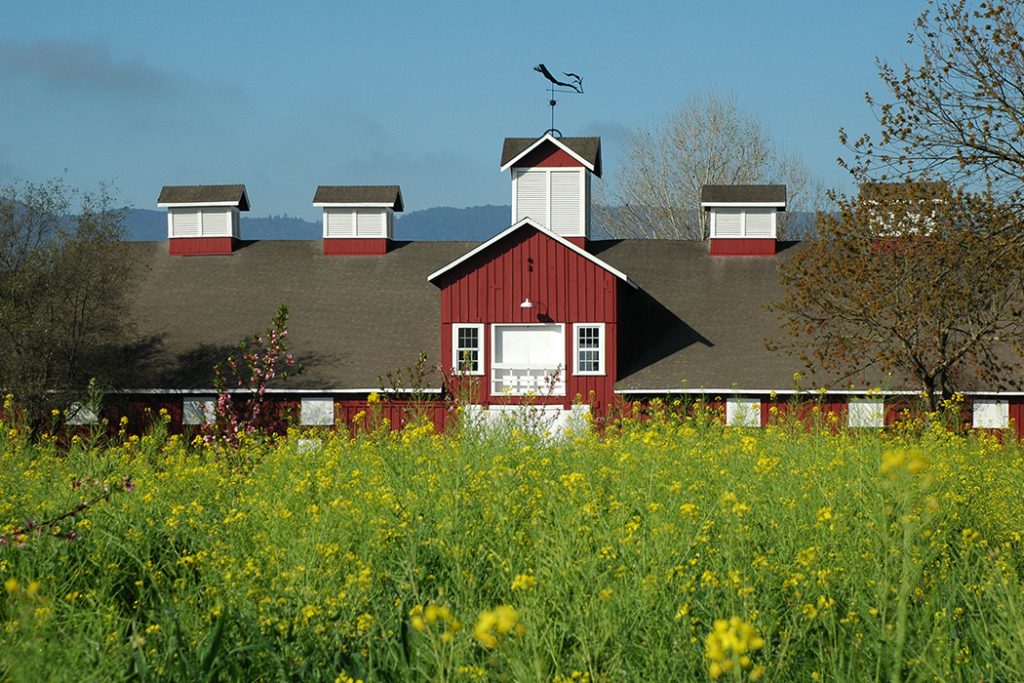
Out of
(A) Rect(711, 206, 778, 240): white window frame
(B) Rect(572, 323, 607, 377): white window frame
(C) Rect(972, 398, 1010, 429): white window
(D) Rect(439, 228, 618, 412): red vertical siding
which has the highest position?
(A) Rect(711, 206, 778, 240): white window frame

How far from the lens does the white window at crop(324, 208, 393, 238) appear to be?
3475 centimetres

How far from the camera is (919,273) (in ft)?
65.9

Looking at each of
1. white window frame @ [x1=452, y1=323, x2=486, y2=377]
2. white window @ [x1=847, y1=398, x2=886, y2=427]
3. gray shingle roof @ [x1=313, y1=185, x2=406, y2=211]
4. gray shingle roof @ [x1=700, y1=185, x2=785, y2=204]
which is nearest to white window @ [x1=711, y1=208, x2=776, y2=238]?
gray shingle roof @ [x1=700, y1=185, x2=785, y2=204]

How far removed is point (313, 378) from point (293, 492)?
805 inches

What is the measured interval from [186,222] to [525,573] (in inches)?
1257

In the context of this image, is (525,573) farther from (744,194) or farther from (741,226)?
(744,194)

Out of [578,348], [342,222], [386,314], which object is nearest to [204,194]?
[342,222]

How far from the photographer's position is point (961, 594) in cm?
613

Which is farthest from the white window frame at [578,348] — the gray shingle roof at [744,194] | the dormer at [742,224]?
the gray shingle roof at [744,194]

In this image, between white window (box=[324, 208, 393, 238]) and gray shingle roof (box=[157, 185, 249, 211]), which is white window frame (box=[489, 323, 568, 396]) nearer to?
white window (box=[324, 208, 393, 238])

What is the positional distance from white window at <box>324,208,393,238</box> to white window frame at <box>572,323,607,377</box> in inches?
360

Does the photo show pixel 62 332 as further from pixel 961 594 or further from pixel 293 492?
pixel 961 594

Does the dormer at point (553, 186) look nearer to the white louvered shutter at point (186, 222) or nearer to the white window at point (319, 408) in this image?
the white window at point (319, 408)

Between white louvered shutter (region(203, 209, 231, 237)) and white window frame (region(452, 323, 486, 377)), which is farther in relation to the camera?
white louvered shutter (region(203, 209, 231, 237))
